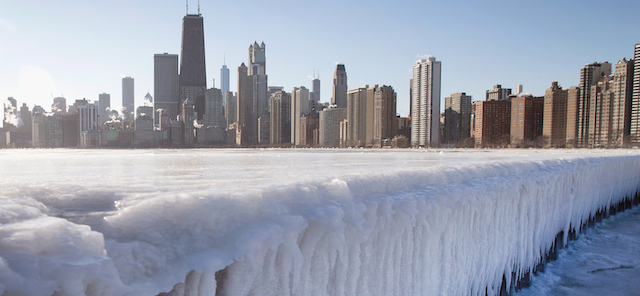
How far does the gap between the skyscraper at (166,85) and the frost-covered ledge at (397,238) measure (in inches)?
7050

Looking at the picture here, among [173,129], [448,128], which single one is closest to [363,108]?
[448,128]

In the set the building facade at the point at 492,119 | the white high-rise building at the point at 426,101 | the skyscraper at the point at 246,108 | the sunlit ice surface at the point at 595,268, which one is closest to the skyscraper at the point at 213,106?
the skyscraper at the point at 246,108

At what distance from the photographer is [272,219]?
8.86 feet

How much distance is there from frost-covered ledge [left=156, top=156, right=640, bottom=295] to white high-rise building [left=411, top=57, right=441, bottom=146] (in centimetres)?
11220

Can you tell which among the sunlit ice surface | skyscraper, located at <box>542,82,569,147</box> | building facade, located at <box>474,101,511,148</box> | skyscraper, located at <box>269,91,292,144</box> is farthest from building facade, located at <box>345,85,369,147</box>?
the sunlit ice surface

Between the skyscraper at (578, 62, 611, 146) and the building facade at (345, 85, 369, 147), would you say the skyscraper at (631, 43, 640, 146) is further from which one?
the building facade at (345, 85, 369, 147)

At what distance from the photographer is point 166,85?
7057 inches

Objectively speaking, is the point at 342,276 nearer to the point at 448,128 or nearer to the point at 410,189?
the point at 410,189

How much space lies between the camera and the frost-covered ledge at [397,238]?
8.69 feet

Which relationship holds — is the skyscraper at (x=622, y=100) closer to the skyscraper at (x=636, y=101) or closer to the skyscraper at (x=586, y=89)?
the skyscraper at (x=636, y=101)

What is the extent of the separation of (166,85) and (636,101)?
166573 mm

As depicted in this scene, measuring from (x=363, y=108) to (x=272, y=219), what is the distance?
124254mm

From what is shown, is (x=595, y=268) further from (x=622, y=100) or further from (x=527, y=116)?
(x=527, y=116)

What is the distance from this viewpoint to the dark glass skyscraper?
175750 millimetres
